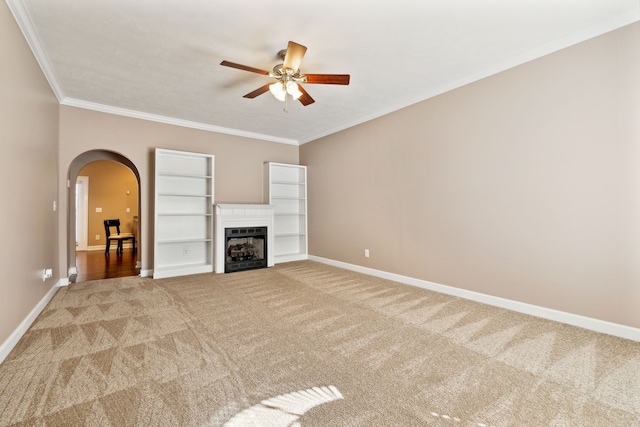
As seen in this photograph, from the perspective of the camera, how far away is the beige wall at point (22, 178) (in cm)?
213

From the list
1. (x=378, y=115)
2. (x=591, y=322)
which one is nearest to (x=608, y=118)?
(x=591, y=322)

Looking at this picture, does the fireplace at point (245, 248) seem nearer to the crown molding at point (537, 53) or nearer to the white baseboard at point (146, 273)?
the white baseboard at point (146, 273)

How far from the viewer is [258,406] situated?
1586mm

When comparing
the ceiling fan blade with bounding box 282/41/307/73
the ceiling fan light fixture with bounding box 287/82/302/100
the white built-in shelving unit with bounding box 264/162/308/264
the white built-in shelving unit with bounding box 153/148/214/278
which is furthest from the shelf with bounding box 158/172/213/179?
the ceiling fan blade with bounding box 282/41/307/73

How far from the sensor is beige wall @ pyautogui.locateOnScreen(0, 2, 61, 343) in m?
2.13

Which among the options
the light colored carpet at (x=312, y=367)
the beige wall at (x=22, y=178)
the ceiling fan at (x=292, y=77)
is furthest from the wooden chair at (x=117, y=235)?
the ceiling fan at (x=292, y=77)

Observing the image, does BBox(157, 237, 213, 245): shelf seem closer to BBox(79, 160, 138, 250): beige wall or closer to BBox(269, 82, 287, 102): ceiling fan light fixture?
BBox(269, 82, 287, 102): ceiling fan light fixture

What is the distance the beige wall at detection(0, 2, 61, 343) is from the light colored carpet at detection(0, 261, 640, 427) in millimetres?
414

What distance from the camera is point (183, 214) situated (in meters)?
4.76

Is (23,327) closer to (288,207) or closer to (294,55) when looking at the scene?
(294,55)

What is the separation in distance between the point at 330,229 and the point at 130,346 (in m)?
3.84

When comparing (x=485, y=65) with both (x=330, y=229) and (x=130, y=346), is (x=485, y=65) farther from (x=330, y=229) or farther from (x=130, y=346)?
(x=130, y=346)

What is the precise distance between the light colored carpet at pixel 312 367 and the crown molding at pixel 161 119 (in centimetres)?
290

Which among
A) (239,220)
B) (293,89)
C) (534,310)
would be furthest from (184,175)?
(534,310)
